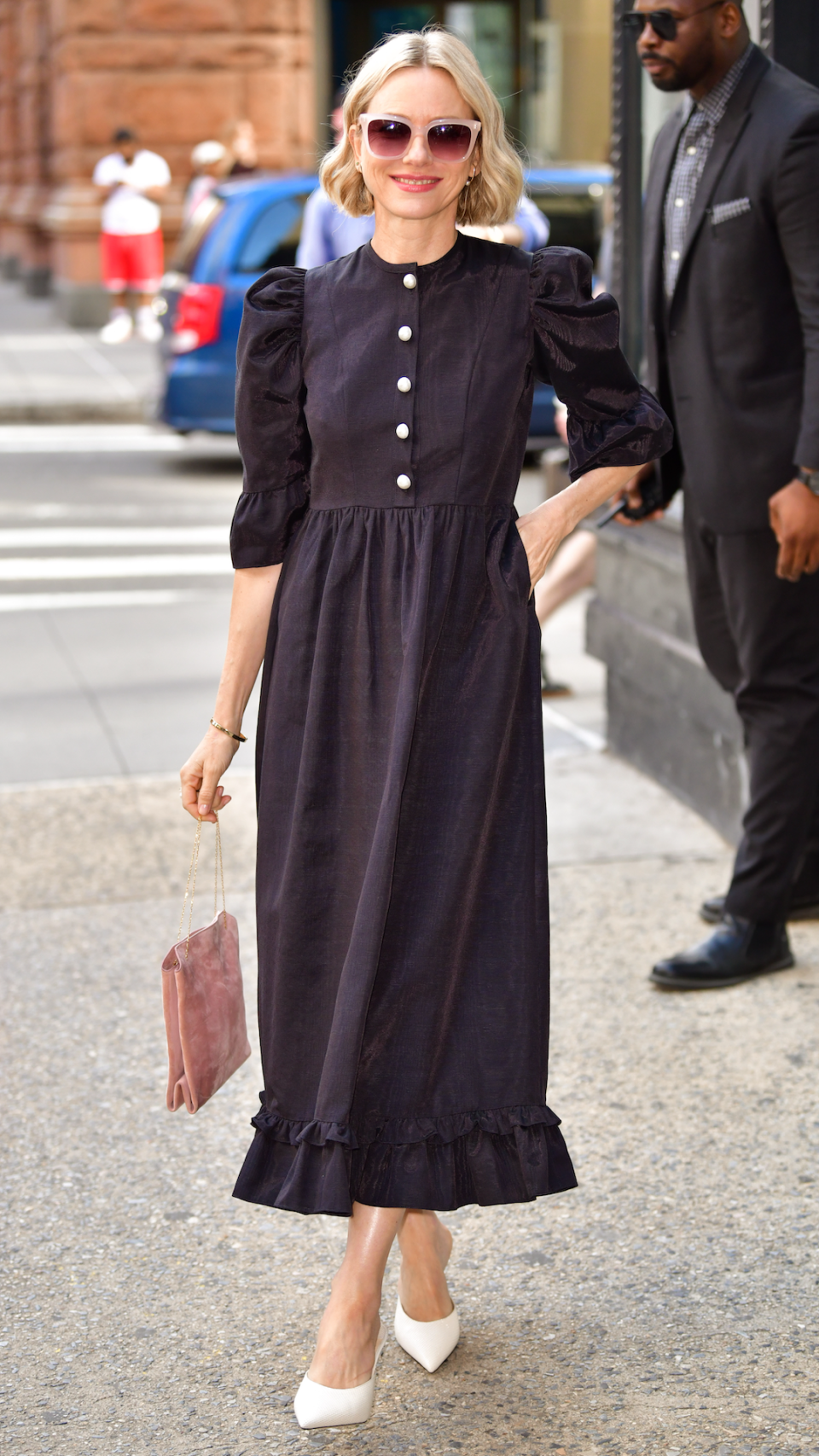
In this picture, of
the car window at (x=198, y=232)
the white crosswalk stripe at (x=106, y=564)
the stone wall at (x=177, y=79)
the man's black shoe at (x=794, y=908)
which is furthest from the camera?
the stone wall at (x=177, y=79)

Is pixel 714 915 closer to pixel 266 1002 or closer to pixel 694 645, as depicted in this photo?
pixel 694 645

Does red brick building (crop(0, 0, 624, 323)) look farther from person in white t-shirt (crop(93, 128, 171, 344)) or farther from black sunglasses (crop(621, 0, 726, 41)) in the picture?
black sunglasses (crop(621, 0, 726, 41))

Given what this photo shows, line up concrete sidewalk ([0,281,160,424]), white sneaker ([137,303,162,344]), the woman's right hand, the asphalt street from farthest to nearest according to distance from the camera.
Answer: white sneaker ([137,303,162,344]), concrete sidewalk ([0,281,160,424]), the asphalt street, the woman's right hand

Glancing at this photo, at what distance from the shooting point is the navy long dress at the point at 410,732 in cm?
268

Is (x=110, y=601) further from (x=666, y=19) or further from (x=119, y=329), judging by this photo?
(x=119, y=329)

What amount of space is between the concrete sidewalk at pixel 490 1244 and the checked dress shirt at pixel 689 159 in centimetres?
164

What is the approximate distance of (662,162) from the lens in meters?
4.28

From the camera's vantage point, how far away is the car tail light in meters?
11.5

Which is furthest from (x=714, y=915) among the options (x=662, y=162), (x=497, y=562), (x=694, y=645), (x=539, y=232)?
(x=539, y=232)

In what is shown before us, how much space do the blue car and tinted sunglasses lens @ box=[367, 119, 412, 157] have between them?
8.67 meters

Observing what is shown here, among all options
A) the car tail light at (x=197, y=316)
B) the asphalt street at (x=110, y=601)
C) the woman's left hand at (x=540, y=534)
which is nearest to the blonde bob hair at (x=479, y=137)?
the woman's left hand at (x=540, y=534)

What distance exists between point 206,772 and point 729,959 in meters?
1.82

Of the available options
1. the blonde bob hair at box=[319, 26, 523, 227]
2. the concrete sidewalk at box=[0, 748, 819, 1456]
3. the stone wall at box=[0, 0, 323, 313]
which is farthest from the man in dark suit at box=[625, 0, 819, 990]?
the stone wall at box=[0, 0, 323, 313]

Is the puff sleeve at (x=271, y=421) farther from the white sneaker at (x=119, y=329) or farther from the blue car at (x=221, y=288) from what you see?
the white sneaker at (x=119, y=329)
